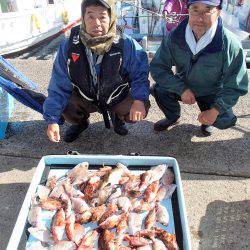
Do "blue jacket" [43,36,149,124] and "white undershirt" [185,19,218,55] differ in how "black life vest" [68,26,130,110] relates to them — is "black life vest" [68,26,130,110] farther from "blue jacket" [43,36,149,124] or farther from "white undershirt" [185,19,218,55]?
"white undershirt" [185,19,218,55]

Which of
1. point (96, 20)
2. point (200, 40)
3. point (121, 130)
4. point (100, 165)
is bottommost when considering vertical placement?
point (121, 130)

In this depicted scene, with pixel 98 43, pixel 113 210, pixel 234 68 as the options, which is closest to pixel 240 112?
pixel 234 68

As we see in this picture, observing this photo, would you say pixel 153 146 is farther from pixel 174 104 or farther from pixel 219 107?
pixel 219 107

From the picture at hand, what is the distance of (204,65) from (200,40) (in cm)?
25

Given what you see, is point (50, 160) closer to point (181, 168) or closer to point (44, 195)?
point (44, 195)

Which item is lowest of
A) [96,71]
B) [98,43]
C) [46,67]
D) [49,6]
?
[49,6]

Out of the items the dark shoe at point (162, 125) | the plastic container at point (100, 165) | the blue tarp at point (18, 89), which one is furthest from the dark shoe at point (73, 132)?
the dark shoe at point (162, 125)

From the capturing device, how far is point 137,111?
2.97 metres

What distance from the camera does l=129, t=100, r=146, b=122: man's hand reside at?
2971mm

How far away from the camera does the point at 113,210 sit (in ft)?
7.84

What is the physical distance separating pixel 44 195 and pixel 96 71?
1.27 meters

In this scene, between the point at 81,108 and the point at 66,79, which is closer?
the point at 66,79

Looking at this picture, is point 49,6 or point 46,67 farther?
point 49,6

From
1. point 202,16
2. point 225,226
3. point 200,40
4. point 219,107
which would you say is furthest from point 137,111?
point 225,226
